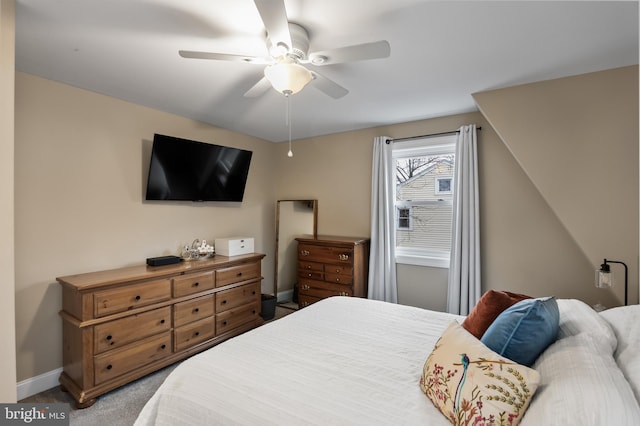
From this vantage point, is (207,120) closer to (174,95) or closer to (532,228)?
(174,95)

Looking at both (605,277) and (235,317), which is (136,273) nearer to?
(235,317)

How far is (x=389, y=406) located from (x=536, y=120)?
8.26 ft

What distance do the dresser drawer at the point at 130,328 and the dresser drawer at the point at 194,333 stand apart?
0.15 metres

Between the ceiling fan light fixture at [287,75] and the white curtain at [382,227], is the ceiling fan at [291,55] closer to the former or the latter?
the ceiling fan light fixture at [287,75]

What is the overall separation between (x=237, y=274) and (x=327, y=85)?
7.30 feet

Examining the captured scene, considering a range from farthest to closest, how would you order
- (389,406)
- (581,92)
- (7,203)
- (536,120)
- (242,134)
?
(242,134), (536,120), (581,92), (7,203), (389,406)

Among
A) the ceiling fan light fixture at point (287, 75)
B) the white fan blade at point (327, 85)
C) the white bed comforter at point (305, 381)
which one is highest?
the white fan blade at point (327, 85)

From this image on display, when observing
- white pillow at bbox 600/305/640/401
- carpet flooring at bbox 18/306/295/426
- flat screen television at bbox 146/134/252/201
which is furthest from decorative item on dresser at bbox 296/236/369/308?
white pillow at bbox 600/305/640/401

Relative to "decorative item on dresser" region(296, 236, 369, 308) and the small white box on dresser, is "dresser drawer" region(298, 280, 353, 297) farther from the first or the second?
the small white box on dresser

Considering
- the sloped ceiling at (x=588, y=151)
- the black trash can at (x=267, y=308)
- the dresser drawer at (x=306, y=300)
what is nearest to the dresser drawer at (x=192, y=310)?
the black trash can at (x=267, y=308)

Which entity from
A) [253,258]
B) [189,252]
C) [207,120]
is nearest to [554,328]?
[253,258]

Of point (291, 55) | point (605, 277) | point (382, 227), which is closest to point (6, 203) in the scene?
point (291, 55)

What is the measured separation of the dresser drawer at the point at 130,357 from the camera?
2.21 m

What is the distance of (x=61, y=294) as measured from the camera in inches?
96.3
